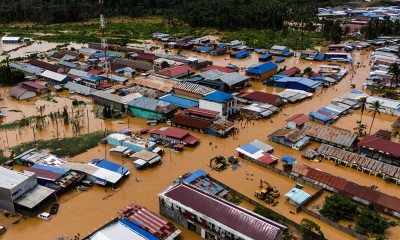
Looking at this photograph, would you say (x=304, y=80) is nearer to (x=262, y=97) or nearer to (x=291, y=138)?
(x=262, y=97)

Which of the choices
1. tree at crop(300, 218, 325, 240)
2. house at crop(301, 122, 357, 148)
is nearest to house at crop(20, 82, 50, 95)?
house at crop(301, 122, 357, 148)

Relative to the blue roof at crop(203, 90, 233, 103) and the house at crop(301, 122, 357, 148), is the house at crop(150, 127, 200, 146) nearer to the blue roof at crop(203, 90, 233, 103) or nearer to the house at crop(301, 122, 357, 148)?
the blue roof at crop(203, 90, 233, 103)

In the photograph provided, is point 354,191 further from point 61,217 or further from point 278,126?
point 61,217

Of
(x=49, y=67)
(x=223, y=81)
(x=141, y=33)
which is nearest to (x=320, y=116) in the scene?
(x=223, y=81)

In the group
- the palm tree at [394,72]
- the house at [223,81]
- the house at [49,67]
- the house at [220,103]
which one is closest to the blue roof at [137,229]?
the house at [220,103]

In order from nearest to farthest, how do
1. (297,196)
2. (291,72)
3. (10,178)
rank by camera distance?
(10,178) → (297,196) → (291,72)

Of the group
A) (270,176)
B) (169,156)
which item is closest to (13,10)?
(169,156)
